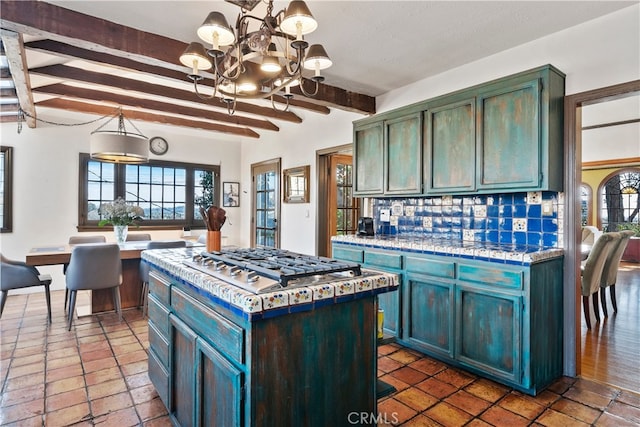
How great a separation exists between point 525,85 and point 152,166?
17.9 feet

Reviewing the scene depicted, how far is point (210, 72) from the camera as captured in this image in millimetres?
2723

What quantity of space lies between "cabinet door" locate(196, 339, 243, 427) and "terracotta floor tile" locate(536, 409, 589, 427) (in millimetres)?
1744

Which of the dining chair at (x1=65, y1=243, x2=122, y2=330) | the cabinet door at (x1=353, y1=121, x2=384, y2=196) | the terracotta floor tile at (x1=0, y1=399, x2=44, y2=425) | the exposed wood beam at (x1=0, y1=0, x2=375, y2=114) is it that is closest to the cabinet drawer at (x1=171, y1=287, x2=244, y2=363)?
the terracotta floor tile at (x1=0, y1=399, x2=44, y2=425)

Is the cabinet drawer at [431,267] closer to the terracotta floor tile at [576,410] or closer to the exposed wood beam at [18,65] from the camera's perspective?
the terracotta floor tile at [576,410]

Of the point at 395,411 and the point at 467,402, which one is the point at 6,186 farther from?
the point at 467,402

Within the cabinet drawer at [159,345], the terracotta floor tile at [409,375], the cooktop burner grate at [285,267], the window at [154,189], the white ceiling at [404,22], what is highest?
the white ceiling at [404,22]

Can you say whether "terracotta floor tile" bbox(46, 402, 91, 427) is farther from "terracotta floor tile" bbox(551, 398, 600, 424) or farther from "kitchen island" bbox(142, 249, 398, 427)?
"terracotta floor tile" bbox(551, 398, 600, 424)

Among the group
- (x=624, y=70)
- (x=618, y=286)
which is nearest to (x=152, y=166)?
(x=624, y=70)

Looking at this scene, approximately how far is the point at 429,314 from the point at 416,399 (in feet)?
2.27

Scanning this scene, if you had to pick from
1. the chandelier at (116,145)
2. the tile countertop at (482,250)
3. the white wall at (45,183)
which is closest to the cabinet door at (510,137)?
the tile countertop at (482,250)

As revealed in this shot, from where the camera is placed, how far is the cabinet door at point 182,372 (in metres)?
1.56

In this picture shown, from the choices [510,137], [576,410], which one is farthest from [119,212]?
[576,410]

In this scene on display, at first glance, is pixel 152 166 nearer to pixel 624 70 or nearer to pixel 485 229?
pixel 485 229

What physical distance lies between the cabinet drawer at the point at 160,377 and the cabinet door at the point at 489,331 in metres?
1.93
